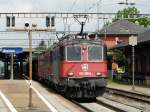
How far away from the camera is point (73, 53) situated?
81.7 ft

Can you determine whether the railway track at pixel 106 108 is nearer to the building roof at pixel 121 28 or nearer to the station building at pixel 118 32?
the station building at pixel 118 32

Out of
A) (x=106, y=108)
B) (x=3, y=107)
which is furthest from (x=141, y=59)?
(x=3, y=107)

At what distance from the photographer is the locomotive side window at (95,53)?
976 inches

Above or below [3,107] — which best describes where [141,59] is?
above

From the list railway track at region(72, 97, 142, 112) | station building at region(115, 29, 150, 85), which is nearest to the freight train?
railway track at region(72, 97, 142, 112)

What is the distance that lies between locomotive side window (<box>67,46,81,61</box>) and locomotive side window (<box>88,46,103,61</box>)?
1.65 feet

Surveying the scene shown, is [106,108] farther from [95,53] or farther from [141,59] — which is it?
[141,59]

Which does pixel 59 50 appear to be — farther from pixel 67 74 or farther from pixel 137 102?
A: pixel 137 102

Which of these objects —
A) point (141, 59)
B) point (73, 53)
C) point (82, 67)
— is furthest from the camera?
point (141, 59)

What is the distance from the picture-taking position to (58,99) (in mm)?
25000

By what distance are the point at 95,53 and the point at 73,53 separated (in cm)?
101

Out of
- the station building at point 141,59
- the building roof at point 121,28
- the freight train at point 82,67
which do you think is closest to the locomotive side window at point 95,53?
the freight train at point 82,67

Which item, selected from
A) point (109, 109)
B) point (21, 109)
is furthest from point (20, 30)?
point (109, 109)

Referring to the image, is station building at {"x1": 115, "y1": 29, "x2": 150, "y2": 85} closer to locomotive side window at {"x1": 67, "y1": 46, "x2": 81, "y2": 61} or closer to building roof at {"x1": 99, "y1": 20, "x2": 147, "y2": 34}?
locomotive side window at {"x1": 67, "y1": 46, "x2": 81, "y2": 61}
